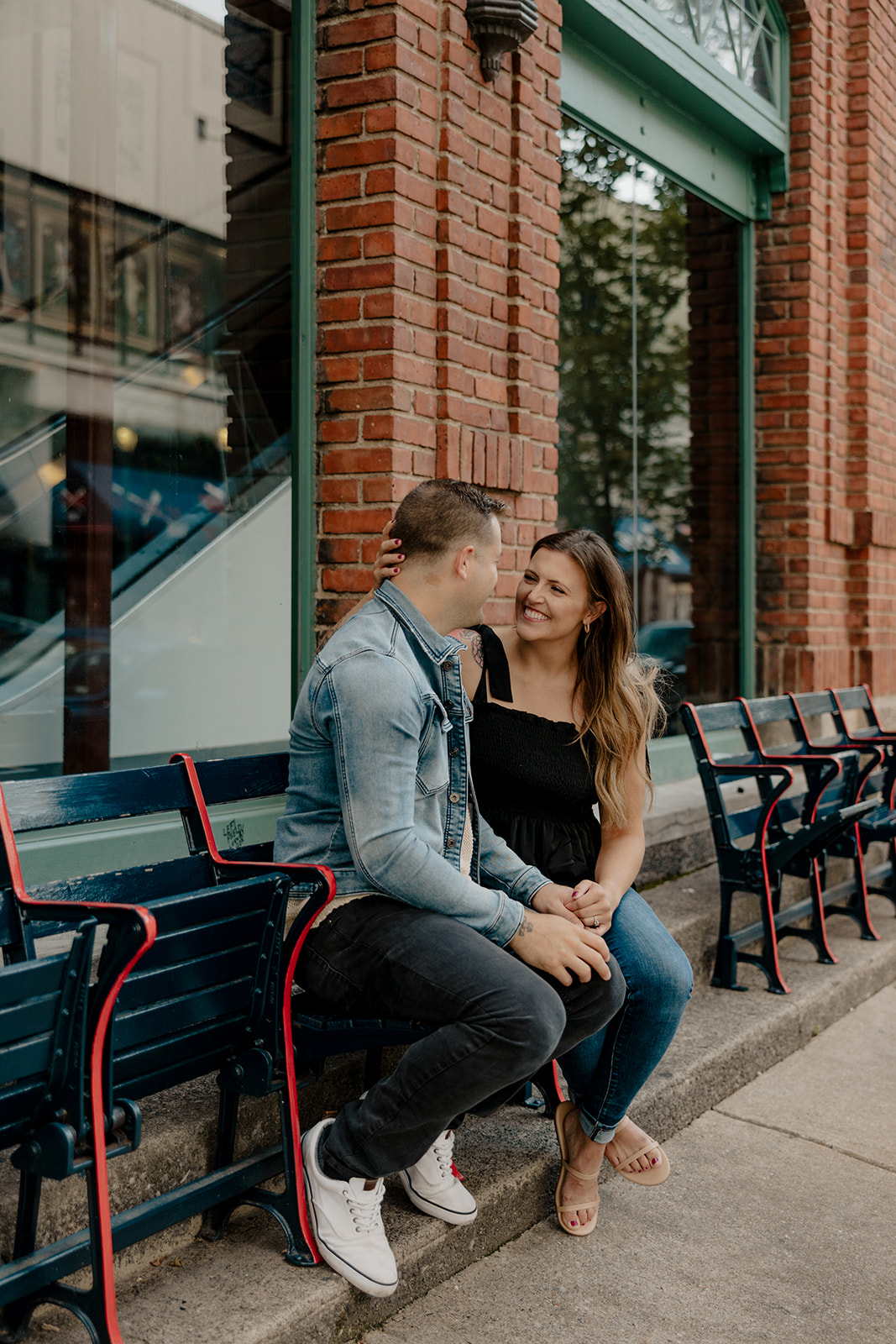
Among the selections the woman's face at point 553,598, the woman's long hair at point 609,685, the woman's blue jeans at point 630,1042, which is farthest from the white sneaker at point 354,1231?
the woman's face at point 553,598

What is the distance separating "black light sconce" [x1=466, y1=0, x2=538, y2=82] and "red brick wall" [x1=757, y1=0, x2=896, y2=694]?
3225 mm

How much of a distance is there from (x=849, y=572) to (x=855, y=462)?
67 centimetres

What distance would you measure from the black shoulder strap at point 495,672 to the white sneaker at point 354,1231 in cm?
131

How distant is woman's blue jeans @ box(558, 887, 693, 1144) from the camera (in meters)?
2.93

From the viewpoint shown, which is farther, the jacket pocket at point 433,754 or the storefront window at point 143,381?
the storefront window at point 143,381

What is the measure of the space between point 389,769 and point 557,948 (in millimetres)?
576

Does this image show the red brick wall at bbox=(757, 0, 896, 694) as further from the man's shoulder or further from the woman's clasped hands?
the man's shoulder

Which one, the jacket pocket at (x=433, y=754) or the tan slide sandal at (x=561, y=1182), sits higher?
the jacket pocket at (x=433, y=754)

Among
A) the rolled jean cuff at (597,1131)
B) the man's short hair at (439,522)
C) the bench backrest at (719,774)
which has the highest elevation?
the man's short hair at (439,522)

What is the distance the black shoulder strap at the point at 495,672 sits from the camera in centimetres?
334

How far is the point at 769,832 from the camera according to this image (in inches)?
189

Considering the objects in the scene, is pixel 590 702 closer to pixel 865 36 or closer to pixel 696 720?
pixel 696 720

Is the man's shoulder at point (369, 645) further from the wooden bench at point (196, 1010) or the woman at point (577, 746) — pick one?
the woman at point (577, 746)

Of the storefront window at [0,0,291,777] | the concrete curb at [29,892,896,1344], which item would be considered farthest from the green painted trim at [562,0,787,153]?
the concrete curb at [29,892,896,1344]
